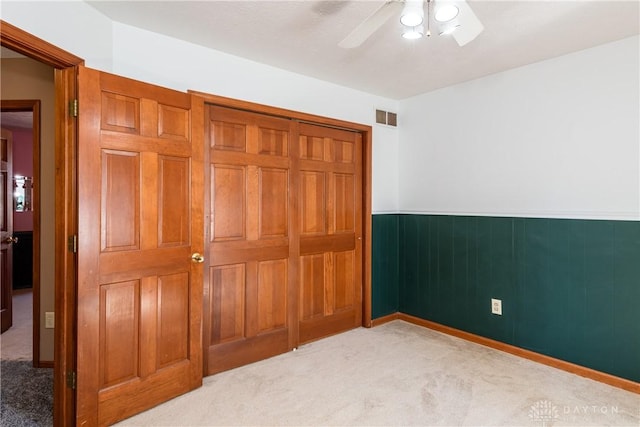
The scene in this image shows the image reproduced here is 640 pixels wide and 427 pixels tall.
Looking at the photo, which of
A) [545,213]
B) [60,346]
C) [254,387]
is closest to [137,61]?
[60,346]

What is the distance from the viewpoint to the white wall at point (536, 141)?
2.52 m

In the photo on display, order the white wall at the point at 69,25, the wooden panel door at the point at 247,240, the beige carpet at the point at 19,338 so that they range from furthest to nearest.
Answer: the beige carpet at the point at 19,338
the wooden panel door at the point at 247,240
the white wall at the point at 69,25

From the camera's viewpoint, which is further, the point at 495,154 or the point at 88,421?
the point at 495,154

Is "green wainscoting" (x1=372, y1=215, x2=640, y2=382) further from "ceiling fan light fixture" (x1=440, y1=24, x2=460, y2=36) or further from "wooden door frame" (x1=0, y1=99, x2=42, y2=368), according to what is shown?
"wooden door frame" (x1=0, y1=99, x2=42, y2=368)

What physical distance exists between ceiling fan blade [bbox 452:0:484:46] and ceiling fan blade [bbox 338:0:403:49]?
268 millimetres

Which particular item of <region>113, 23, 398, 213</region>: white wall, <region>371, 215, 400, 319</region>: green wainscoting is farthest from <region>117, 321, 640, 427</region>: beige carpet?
<region>113, 23, 398, 213</region>: white wall

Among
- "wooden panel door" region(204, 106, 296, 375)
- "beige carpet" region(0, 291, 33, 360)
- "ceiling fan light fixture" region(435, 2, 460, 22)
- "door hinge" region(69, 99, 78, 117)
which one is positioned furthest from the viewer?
"beige carpet" region(0, 291, 33, 360)

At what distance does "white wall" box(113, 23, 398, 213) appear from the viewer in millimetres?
2357

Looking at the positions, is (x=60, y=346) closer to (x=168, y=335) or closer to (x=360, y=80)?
(x=168, y=335)

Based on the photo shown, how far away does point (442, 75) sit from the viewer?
10.6ft

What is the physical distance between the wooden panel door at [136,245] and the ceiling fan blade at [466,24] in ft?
5.43

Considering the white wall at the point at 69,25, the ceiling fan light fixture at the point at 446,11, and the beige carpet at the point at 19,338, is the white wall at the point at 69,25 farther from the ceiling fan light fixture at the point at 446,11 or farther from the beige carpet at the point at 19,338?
the beige carpet at the point at 19,338

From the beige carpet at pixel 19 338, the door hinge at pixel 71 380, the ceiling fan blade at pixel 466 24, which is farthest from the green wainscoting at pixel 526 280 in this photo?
the beige carpet at pixel 19 338

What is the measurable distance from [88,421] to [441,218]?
3.19 m
